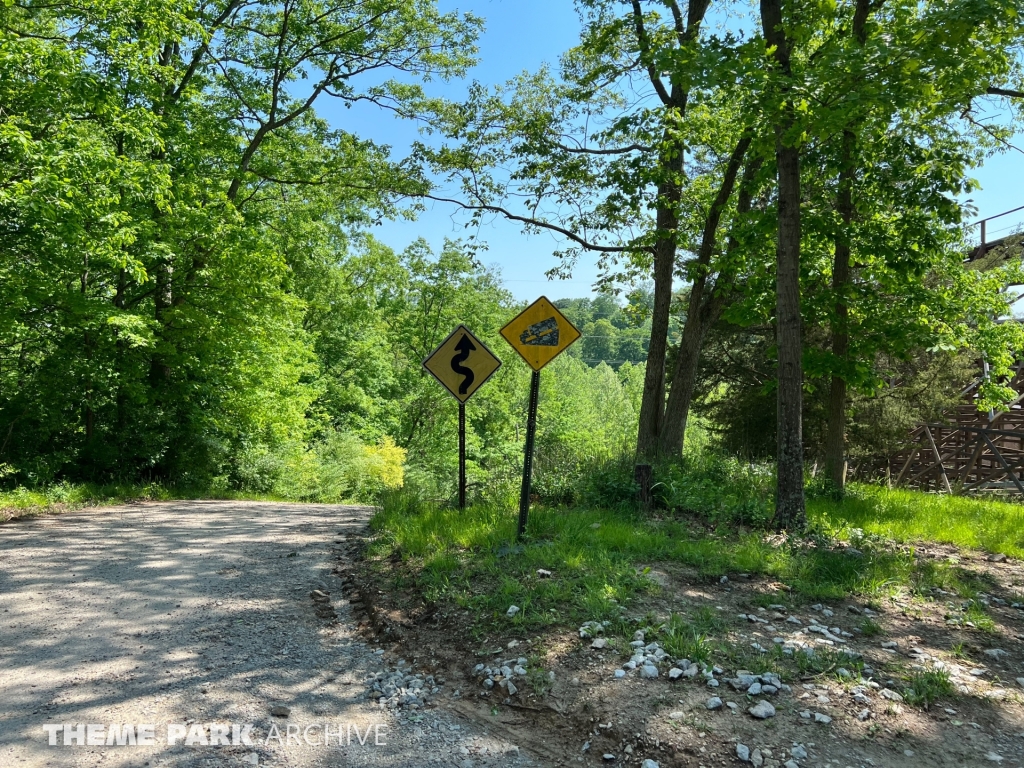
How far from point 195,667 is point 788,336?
23.5 feet

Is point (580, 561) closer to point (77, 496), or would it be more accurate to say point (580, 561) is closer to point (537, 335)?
point (537, 335)

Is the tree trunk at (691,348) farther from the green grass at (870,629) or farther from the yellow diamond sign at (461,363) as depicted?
the green grass at (870,629)

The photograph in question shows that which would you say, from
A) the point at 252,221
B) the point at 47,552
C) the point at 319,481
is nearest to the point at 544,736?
the point at 47,552

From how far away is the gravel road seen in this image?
3.44m

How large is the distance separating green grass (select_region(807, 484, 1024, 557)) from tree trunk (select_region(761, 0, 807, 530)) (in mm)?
655

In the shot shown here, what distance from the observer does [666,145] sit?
34.8 feet

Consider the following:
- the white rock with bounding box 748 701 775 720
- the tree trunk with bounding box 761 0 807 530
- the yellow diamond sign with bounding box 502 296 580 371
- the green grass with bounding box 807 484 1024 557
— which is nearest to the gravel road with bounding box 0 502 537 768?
the white rock with bounding box 748 701 775 720

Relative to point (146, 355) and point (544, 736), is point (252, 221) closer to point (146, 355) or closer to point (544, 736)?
point (146, 355)

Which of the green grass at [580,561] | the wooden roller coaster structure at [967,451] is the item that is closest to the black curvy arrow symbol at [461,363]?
the green grass at [580,561]

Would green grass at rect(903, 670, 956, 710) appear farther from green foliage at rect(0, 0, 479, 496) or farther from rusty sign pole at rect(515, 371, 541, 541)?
Answer: green foliage at rect(0, 0, 479, 496)

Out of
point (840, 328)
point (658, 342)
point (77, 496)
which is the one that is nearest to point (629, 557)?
point (840, 328)

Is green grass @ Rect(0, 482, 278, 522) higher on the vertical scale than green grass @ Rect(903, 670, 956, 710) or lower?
lower

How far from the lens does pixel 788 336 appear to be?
26.3 ft

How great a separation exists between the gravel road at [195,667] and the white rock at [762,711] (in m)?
1.30
